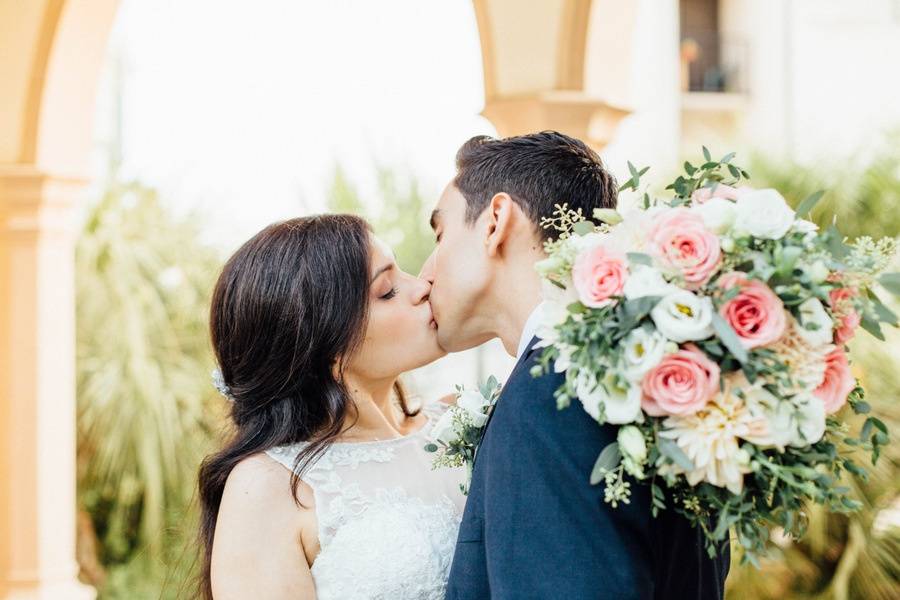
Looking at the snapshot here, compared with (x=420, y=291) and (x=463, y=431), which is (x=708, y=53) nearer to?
(x=420, y=291)

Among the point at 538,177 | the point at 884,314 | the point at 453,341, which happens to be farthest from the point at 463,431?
the point at 884,314

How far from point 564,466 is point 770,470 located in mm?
313

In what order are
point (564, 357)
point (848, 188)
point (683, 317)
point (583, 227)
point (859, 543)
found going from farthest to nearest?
point (848, 188) < point (859, 543) < point (583, 227) < point (564, 357) < point (683, 317)

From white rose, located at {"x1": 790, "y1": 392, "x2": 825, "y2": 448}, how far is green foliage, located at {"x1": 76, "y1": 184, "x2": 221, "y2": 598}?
6.30 metres

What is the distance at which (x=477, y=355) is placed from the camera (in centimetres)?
1112

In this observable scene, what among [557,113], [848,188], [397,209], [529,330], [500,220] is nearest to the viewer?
[529,330]

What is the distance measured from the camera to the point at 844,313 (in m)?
1.86

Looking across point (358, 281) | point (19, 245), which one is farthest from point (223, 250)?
point (358, 281)

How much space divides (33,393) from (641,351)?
3731mm

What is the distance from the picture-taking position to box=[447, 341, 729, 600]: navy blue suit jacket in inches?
71.8

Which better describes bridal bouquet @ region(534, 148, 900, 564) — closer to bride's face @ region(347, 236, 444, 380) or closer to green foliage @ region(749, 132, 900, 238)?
bride's face @ region(347, 236, 444, 380)

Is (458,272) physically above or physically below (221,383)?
above

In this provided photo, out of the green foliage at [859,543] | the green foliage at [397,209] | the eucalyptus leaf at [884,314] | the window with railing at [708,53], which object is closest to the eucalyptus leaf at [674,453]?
the eucalyptus leaf at [884,314]

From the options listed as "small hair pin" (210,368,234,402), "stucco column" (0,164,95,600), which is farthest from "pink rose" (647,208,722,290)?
"stucco column" (0,164,95,600)
